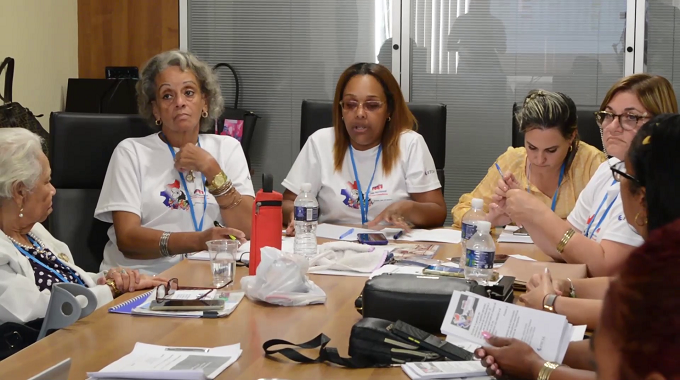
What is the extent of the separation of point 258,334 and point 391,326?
0.31 m

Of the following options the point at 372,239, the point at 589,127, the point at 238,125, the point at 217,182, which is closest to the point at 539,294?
the point at 372,239

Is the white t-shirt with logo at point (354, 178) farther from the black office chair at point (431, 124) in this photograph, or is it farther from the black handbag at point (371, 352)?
the black handbag at point (371, 352)

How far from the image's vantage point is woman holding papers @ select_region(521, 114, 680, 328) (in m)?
1.55

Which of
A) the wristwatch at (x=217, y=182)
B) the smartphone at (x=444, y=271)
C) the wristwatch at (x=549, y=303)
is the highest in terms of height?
the wristwatch at (x=217, y=182)

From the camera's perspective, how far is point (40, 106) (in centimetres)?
443

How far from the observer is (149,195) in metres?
2.88

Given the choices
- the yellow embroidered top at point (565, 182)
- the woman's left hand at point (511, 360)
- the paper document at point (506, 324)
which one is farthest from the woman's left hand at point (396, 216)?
the woman's left hand at point (511, 360)

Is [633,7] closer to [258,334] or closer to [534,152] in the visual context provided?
[534,152]

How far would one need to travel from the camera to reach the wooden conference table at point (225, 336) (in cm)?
148

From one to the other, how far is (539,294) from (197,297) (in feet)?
2.73

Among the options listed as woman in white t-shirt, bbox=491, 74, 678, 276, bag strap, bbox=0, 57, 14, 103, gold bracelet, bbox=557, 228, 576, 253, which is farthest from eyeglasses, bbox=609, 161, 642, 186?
bag strap, bbox=0, 57, 14, 103

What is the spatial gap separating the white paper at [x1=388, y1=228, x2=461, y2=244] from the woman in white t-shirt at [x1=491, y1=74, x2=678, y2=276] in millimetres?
247

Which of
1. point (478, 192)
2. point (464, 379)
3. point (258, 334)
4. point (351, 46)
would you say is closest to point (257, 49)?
point (351, 46)

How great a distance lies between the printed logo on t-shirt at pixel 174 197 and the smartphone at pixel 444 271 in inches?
42.8
